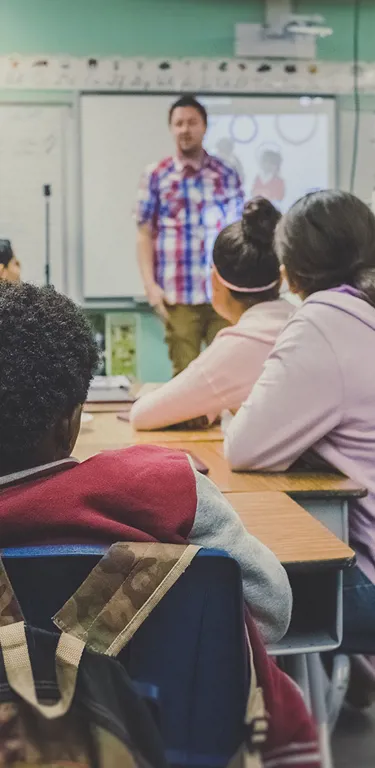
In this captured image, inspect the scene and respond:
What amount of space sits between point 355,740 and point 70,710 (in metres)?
1.35

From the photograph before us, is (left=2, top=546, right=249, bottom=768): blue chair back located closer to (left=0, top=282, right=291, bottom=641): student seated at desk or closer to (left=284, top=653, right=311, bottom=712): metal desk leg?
(left=0, top=282, right=291, bottom=641): student seated at desk

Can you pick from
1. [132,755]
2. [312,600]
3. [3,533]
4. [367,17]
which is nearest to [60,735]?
[132,755]

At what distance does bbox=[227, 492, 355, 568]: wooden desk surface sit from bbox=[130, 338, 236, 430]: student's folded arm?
580mm

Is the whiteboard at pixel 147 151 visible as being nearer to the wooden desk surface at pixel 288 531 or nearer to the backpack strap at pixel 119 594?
the wooden desk surface at pixel 288 531

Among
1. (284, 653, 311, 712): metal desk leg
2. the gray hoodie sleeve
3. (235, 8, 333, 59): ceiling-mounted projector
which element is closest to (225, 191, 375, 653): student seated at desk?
(284, 653, 311, 712): metal desk leg

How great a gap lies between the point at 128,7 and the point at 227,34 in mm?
552

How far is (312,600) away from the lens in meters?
1.33

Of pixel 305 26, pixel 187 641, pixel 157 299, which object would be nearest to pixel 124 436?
pixel 187 641

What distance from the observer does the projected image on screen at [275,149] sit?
173 inches

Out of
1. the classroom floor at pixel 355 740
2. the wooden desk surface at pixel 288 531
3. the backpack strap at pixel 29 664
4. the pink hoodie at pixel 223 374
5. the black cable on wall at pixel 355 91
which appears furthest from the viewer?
the black cable on wall at pixel 355 91

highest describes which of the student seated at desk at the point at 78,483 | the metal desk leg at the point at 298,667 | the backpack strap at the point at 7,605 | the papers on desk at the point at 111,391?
the student seated at desk at the point at 78,483

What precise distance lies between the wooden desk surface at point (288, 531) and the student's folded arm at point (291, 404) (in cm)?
17

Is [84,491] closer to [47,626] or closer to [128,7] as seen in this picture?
[47,626]

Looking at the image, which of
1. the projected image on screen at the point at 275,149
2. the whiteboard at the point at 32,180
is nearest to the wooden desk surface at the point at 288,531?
the whiteboard at the point at 32,180
